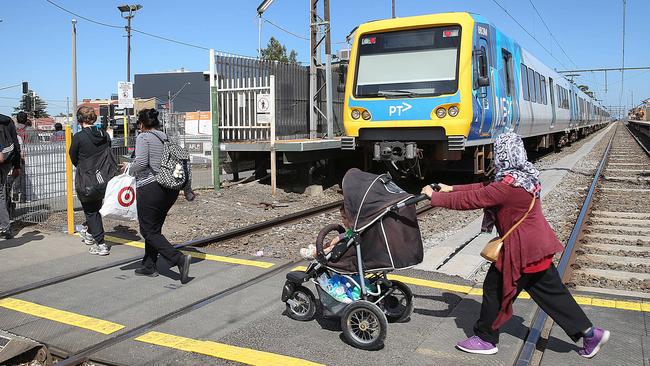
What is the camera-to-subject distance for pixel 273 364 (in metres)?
3.70

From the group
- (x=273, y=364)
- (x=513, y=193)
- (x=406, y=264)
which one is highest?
(x=513, y=193)

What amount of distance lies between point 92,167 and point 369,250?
3736 millimetres

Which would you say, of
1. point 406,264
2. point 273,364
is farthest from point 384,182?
point 273,364

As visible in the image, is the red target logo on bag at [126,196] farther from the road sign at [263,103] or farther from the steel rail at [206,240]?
the road sign at [263,103]

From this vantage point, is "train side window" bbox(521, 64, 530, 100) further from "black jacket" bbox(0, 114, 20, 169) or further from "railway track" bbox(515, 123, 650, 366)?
"black jacket" bbox(0, 114, 20, 169)

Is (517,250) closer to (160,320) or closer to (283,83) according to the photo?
(160,320)

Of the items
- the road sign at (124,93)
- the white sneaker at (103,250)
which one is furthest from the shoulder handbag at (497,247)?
the road sign at (124,93)

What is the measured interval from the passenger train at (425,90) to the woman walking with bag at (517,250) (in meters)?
6.14

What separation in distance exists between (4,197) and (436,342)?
5.84 m

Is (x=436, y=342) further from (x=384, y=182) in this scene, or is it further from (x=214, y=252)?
(x=214, y=252)

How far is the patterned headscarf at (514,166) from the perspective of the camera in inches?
146

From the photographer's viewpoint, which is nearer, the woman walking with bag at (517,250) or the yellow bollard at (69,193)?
the woman walking with bag at (517,250)

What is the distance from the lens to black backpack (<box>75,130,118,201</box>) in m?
6.27

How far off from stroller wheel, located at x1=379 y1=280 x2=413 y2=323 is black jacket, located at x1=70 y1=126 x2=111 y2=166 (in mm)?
3795
